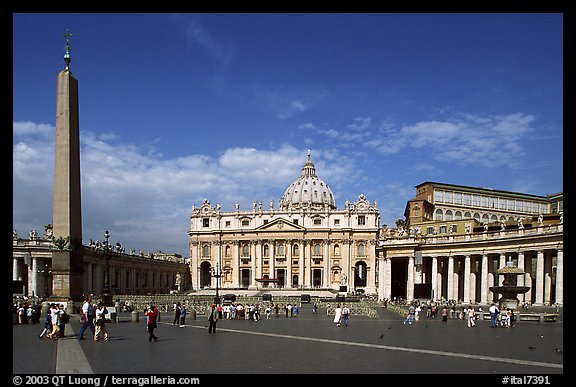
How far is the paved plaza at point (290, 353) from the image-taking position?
43.3ft

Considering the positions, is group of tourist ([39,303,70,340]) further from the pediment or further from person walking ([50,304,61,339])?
the pediment

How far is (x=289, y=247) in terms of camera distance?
113188 millimetres

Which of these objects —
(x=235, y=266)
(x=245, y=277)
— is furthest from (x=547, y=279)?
(x=245, y=277)

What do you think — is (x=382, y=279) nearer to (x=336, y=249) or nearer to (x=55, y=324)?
(x=336, y=249)

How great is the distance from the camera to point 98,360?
47.4ft

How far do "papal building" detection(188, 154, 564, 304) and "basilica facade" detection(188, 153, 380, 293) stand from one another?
19cm

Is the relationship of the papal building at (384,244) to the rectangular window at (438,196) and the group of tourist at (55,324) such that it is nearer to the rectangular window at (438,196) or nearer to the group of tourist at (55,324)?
the rectangular window at (438,196)

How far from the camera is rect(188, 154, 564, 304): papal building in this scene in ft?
187

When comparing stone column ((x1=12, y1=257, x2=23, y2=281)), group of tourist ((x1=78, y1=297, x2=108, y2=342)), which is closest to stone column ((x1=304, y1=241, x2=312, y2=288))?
stone column ((x1=12, y1=257, x2=23, y2=281))

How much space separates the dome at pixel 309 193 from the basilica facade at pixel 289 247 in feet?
92.8
